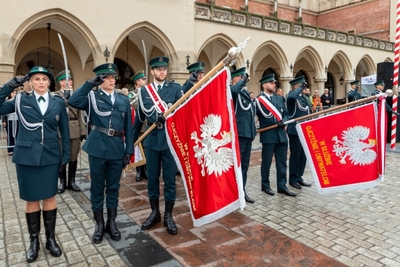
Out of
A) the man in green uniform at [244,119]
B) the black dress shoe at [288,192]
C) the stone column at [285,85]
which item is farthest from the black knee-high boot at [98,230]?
the stone column at [285,85]

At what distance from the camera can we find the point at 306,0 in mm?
29281

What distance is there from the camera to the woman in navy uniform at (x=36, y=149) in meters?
2.94

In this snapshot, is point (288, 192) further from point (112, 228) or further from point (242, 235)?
point (112, 228)

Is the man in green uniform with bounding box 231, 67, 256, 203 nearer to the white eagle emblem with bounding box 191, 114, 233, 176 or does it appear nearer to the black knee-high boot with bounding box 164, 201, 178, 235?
the black knee-high boot with bounding box 164, 201, 178, 235

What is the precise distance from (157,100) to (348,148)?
2776mm

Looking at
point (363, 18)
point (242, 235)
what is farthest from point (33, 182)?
point (363, 18)

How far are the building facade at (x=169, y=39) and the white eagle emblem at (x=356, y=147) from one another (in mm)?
3326

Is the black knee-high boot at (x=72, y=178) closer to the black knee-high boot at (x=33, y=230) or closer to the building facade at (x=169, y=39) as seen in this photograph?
the building facade at (x=169, y=39)

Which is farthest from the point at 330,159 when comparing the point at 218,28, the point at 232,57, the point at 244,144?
the point at 218,28

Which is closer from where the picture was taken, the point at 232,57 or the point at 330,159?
the point at 232,57

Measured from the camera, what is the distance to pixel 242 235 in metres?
3.53

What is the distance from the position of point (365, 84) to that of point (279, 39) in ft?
16.4

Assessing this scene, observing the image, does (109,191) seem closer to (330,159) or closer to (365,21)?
(330,159)

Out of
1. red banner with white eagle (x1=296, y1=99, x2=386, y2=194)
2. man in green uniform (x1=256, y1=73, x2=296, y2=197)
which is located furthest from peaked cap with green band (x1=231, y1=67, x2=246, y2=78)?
red banner with white eagle (x1=296, y1=99, x2=386, y2=194)
